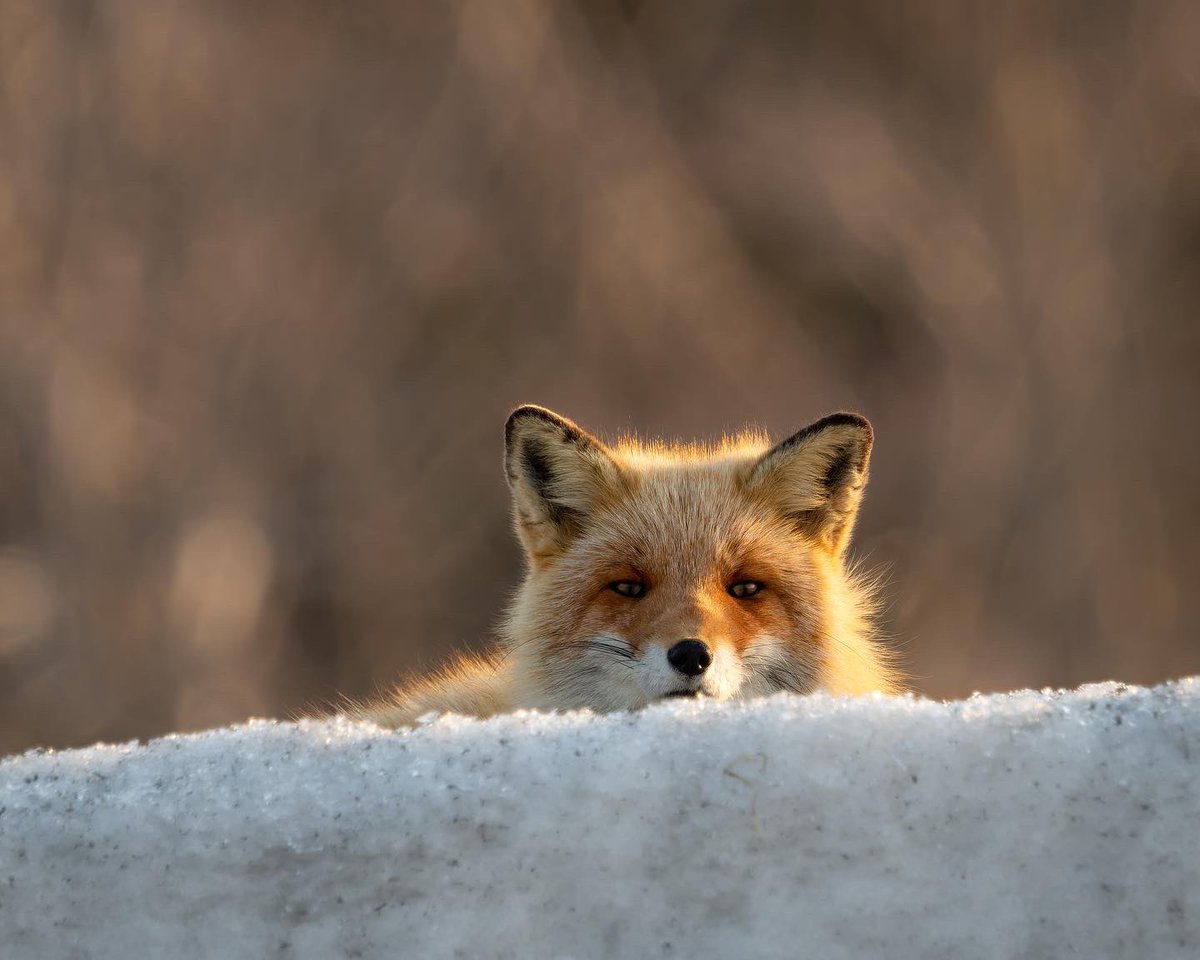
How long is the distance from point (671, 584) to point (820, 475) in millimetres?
572

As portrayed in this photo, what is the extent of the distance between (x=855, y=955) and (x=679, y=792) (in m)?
0.19

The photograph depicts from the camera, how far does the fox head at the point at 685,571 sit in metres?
2.73

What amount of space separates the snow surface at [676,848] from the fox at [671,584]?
1398 millimetres

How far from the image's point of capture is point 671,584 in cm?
289

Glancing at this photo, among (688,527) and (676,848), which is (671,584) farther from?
(676,848)

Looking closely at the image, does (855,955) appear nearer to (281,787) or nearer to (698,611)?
(281,787)

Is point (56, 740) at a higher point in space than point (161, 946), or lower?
lower

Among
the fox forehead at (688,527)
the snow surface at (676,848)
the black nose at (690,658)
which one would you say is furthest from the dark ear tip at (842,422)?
the snow surface at (676,848)

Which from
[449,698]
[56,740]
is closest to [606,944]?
[449,698]

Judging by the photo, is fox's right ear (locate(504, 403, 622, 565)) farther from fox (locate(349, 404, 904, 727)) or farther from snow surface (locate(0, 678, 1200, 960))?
snow surface (locate(0, 678, 1200, 960))

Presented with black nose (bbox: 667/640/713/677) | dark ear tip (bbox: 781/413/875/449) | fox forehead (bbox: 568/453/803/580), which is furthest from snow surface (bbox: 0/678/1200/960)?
dark ear tip (bbox: 781/413/875/449)

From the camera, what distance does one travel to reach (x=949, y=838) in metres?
1.13

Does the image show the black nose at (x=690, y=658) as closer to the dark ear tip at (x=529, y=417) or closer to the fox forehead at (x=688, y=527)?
the fox forehead at (x=688, y=527)

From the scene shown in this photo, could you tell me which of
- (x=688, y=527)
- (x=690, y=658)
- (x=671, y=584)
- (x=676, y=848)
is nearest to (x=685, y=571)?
(x=671, y=584)
